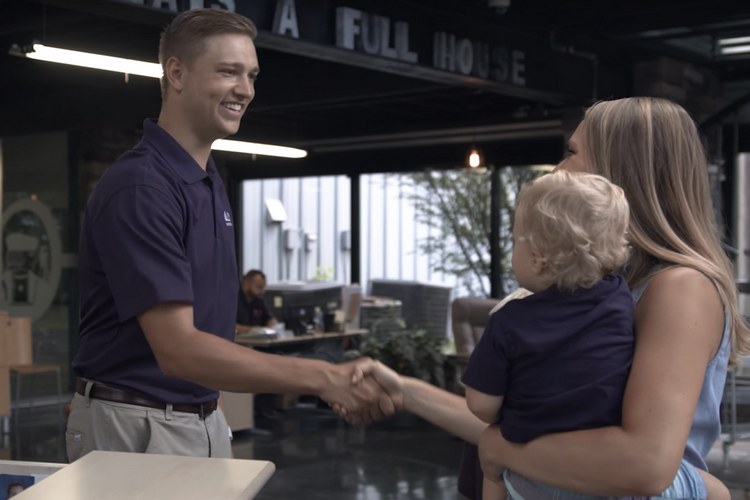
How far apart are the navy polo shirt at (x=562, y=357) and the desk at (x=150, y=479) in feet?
1.28

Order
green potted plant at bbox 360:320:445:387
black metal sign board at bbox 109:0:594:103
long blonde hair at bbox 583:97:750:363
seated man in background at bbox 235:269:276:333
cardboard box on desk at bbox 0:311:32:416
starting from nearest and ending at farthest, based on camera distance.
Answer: long blonde hair at bbox 583:97:750:363 < black metal sign board at bbox 109:0:594:103 < cardboard box on desk at bbox 0:311:32:416 < green potted plant at bbox 360:320:445:387 < seated man in background at bbox 235:269:276:333

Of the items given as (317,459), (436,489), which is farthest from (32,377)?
→ (436,489)

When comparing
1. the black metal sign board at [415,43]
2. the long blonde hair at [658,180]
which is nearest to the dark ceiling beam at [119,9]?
the black metal sign board at [415,43]

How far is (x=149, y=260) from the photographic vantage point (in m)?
1.92

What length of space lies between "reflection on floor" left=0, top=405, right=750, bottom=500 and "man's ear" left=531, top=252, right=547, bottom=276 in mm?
4647

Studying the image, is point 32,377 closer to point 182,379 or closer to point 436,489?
point 436,489

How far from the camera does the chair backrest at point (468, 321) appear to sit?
29.3 feet

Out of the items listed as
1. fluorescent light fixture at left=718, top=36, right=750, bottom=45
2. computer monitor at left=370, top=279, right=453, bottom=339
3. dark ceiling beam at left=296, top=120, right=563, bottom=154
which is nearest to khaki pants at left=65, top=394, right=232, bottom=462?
fluorescent light fixture at left=718, top=36, right=750, bottom=45

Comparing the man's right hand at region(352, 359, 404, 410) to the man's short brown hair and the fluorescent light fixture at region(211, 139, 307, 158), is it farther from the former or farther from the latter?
the fluorescent light fixture at region(211, 139, 307, 158)

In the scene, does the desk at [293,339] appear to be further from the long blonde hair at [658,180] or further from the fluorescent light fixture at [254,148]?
the long blonde hair at [658,180]

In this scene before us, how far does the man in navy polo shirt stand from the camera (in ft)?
6.34

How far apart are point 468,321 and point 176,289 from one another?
7219 millimetres

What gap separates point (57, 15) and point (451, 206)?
934 cm

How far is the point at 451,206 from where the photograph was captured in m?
15.7
